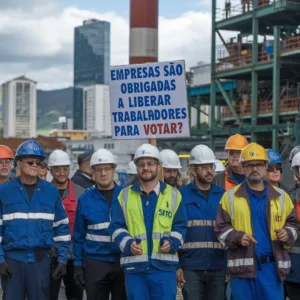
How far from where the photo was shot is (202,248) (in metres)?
6.50

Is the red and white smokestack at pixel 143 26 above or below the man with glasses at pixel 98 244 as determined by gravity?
above

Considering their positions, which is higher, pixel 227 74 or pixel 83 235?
pixel 227 74

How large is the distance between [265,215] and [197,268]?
96cm

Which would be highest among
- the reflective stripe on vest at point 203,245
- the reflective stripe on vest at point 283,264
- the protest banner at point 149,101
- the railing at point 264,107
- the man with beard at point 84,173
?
the railing at point 264,107

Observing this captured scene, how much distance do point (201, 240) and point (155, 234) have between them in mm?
633

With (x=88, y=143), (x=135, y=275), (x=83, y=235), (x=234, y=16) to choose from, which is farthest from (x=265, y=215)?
(x=88, y=143)

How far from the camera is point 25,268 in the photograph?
6.36m

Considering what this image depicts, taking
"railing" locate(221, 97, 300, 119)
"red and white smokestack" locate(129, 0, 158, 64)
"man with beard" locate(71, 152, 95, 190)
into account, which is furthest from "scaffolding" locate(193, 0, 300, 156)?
"man with beard" locate(71, 152, 95, 190)

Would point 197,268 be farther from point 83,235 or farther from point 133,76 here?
point 133,76

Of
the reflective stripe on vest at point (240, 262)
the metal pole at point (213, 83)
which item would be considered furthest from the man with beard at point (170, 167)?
the metal pole at point (213, 83)

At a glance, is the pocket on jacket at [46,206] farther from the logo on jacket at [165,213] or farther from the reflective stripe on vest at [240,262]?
the reflective stripe on vest at [240,262]

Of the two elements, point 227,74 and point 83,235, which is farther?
point 227,74

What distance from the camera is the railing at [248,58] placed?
40312mm

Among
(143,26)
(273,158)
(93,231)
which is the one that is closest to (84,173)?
(93,231)
